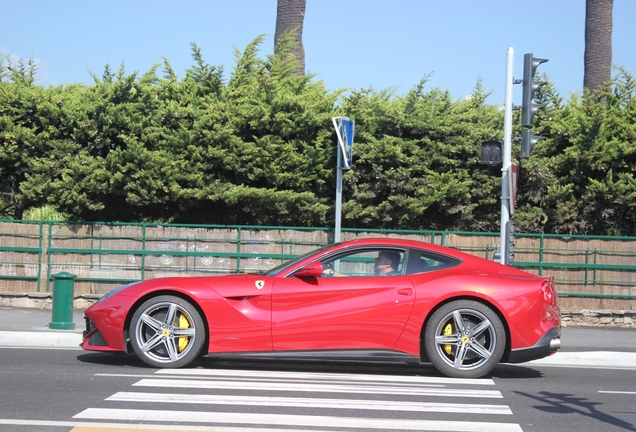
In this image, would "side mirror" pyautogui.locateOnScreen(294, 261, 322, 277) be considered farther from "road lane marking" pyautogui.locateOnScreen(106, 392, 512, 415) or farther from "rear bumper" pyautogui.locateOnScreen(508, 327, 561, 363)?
"rear bumper" pyautogui.locateOnScreen(508, 327, 561, 363)

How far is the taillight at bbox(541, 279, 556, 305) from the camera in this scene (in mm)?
7992

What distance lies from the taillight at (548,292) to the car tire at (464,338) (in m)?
0.59

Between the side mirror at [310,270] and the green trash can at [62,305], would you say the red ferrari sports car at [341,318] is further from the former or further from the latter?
the green trash can at [62,305]

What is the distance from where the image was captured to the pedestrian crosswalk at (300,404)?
5680mm

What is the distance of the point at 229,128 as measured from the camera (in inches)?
565

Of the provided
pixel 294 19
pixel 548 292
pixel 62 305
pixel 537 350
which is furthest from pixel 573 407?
pixel 294 19

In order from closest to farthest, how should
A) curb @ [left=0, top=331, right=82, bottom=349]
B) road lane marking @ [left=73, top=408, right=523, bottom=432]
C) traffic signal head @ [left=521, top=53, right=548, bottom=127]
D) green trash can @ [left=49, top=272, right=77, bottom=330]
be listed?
road lane marking @ [left=73, top=408, right=523, bottom=432], curb @ [left=0, top=331, right=82, bottom=349], green trash can @ [left=49, top=272, right=77, bottom=330], traffic signal head @ [left=521, top=53, right=548, bottom=127]

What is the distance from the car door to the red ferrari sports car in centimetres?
1

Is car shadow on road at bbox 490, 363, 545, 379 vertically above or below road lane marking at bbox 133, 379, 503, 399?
below

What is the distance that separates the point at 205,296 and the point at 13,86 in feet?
31.2

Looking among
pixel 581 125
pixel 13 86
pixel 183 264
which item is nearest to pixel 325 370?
pixel 183 264

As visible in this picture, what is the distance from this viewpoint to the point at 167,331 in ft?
26.2

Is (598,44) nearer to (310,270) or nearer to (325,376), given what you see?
(310,270)

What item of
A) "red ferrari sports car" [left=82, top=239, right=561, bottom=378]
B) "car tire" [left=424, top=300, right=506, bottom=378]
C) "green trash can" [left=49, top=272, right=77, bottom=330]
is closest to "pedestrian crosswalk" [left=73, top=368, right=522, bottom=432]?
"car tire" [left=424, top=300, right=506, bottom=378]
